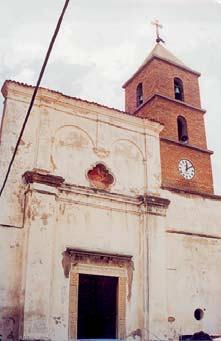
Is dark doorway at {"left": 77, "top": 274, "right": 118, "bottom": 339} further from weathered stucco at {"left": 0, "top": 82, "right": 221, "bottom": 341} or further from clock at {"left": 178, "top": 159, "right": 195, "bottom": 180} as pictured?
clock at {"left": 178, "top": 159, "right": 195, "bottom": 180}

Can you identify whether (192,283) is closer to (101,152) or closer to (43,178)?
(101,152)

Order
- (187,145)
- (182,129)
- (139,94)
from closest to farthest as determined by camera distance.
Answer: (187,145) < (182,129) < (139,94)

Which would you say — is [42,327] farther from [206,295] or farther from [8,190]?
[206,295]

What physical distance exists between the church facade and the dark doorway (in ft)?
0.10

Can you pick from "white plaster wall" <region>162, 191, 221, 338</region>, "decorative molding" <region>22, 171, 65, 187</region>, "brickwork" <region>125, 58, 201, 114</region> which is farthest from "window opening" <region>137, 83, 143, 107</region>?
"decorative molding" <region>22, 171, 65, 187</region>

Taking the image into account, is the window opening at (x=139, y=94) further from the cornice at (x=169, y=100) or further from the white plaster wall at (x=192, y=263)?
the white plaster wall at (x=192, y=263)

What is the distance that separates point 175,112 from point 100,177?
5.58 m

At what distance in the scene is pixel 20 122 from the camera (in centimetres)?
1426

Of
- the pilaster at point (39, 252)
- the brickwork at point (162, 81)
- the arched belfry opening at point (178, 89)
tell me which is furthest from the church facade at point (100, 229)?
the arched belfry opening at point (178, 89)

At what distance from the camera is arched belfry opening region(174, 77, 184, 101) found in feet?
65.7

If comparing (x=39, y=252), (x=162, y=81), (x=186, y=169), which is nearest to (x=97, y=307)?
(x=39, y=252)

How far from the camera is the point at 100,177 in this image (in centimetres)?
1529

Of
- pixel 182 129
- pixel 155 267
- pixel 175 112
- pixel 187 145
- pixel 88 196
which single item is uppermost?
pixel 175 112

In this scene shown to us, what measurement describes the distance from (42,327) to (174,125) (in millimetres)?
10082
